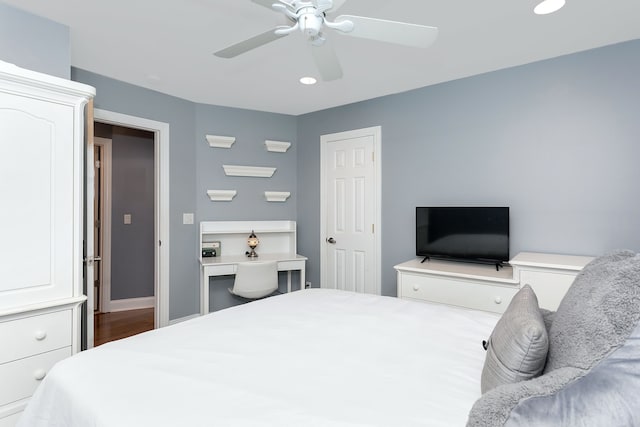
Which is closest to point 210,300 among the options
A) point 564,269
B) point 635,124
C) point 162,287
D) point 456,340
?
point 162,287

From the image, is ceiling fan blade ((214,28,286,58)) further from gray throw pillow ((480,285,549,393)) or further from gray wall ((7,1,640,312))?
gray throw pillow ((480,285,549,393))

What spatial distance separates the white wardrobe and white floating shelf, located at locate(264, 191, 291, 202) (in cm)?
232

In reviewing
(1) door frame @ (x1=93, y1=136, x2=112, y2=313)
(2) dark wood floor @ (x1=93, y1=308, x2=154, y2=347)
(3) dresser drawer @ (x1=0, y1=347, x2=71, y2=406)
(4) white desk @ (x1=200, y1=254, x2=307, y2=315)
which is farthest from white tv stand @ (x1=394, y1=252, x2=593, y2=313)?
(1) door frame @ (x1=93, y1=136, x2=112, y2=313)

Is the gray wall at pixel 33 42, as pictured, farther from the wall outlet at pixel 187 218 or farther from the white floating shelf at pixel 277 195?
the white floating shelf at pixel 277 195

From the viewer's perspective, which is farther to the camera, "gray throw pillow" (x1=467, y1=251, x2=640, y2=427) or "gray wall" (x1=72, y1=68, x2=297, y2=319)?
"gray wall" (x1=72, y1=68, x2=297, y2=319)

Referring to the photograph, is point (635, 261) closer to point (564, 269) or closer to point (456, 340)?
point (456, 340)

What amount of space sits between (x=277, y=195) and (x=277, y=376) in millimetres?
3246

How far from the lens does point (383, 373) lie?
119cm

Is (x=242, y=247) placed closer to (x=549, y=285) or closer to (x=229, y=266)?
(x=229, y=266)

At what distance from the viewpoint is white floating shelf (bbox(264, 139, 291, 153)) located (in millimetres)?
4230

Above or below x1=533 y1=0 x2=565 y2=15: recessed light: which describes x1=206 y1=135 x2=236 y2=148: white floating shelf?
below

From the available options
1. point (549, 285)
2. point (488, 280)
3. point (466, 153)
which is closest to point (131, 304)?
point (488, 280)

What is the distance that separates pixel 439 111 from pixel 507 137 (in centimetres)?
68

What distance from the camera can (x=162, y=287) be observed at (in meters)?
3.58
